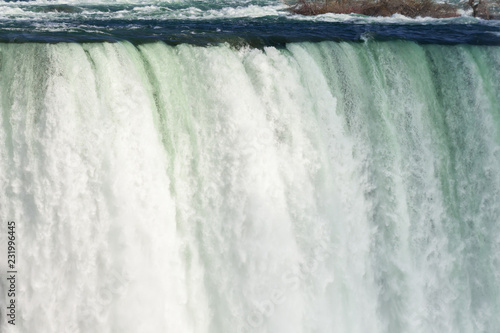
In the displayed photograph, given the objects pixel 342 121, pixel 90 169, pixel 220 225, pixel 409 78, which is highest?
pixel 409 78

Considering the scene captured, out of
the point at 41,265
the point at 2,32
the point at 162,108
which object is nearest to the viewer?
the point at 41,265

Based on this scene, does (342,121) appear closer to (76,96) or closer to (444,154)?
(444,154)

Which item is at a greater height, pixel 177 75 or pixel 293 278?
pixel 177 75

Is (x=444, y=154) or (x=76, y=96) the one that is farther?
(x=444, y=154)

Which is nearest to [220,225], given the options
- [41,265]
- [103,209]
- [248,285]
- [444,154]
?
[248,285]
